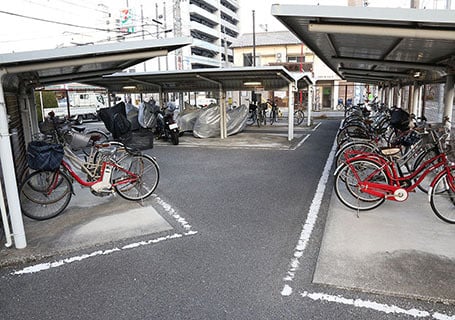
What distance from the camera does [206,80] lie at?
429 inches

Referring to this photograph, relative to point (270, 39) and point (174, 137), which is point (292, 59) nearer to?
point (270, 39)

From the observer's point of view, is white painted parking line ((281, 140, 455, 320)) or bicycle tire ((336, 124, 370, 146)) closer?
white painted parking line ((281, 140, 455, 320))

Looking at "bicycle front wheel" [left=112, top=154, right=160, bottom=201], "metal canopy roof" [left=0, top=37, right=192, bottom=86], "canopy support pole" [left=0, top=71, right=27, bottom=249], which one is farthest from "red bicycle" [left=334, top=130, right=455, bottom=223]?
"canopy support pole" [left=0, top=71, right=27, bottom=249]

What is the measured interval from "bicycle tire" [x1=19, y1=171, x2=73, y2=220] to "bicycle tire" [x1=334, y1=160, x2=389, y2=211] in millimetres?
3476

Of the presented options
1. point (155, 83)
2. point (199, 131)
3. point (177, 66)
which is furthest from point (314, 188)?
point (177, 66)

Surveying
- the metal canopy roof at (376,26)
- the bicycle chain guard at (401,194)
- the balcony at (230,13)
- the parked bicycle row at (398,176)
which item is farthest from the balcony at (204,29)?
the bicycle chain guard at (401,194)

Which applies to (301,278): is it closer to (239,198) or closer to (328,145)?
(239,198)

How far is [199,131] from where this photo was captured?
11.8 meters

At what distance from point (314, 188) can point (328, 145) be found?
4.73 m

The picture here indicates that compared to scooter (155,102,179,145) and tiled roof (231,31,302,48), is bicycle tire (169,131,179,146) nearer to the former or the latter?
scooter (155,102,179,145)

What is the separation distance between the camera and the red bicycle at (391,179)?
385cm

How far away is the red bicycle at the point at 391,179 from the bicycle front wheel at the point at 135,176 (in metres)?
2.67

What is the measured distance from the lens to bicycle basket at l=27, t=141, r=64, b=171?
3984 mm

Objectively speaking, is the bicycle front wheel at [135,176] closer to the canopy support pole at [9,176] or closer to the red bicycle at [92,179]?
the red bicycle at [92,179]
